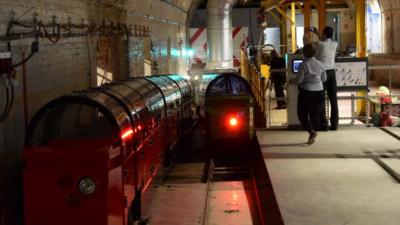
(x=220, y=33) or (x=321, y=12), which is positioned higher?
(x=321, y=12)

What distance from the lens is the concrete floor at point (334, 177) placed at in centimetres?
671

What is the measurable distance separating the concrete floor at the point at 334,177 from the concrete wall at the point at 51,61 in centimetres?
278

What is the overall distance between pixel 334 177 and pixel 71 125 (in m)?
3.21

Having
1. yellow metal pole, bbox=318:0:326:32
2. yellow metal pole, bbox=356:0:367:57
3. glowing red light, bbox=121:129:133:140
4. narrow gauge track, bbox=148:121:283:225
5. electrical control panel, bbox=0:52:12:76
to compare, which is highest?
yellow metal pole, bbox=318:0:326:32

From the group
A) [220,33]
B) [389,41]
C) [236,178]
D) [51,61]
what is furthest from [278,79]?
[51,61]

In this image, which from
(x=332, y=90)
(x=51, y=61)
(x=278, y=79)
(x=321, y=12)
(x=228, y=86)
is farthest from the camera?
(x=321, y=12)

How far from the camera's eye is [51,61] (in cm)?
847

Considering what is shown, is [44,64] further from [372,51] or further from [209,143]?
[372,51]

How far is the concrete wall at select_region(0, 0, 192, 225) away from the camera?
6906 mm

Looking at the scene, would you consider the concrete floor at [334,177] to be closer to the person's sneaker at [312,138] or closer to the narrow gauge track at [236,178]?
the person's sneaker at [312,138]

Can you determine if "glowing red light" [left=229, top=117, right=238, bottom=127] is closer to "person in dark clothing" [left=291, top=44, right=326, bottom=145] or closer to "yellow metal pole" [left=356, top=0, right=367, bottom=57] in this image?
"person in dark clothing" [left=291, top=44, right=326, bottom=145]

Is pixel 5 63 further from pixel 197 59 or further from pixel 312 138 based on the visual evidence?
pixel 197 59

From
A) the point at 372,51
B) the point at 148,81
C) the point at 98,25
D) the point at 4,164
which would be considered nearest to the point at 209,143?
the point at 148,81

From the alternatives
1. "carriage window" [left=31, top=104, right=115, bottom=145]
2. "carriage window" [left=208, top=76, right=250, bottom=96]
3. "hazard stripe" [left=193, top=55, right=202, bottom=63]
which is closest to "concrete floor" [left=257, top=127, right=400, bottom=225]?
"carriage window" [left=31, top=104, right=115, bottom=145]
